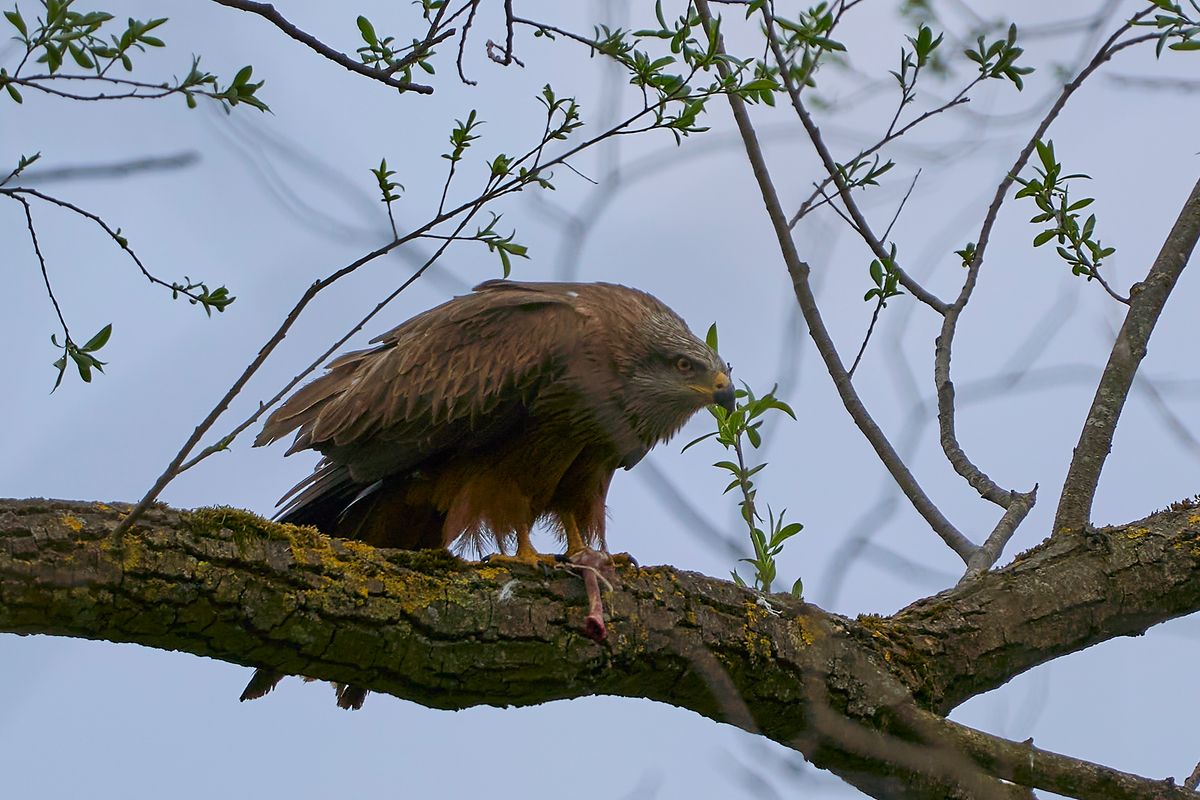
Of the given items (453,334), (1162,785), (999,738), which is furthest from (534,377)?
(1162,785)

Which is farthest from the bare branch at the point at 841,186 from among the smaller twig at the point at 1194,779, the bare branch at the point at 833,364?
the smaller twig at the point at 1194,779

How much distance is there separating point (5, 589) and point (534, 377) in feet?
6.89

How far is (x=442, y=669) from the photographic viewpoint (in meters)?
3.38

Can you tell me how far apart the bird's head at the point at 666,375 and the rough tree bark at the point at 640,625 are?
4.06 ft

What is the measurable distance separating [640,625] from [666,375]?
156 cm

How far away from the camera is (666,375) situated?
16.4ft

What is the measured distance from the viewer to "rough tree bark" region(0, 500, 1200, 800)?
3.03 metres

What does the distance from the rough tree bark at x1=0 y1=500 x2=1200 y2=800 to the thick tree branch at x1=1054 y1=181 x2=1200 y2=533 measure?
172 mm

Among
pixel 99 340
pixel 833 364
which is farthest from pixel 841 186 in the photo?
pixel 99 340

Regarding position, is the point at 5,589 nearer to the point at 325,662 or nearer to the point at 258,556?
the point at 258,556

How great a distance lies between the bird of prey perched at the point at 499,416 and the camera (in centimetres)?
460

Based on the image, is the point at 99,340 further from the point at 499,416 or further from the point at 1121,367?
the point at 1121,367

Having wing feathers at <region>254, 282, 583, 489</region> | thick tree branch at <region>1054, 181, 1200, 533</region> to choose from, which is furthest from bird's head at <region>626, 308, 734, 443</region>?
thick tree branch at <region>1054, 181, 1200, 533</region>

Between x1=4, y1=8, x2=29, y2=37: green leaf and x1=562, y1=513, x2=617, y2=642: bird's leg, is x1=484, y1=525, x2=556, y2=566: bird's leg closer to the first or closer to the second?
x1=562, y1=513, x2=617, y2=642: bird's leg
